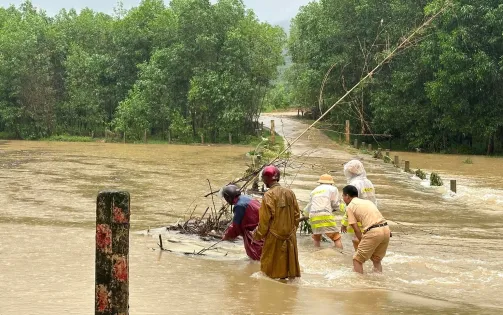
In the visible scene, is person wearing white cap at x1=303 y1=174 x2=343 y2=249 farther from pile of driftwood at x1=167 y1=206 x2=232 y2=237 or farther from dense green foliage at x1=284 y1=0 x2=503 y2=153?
dense green foliage at x1=284 y1=0 x2=503 y2=153

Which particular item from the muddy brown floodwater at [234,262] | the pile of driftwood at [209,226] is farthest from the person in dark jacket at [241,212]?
the pile of driftwood at [209,226]

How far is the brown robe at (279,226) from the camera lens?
325 inches

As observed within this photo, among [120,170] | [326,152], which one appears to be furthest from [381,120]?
[120,170]

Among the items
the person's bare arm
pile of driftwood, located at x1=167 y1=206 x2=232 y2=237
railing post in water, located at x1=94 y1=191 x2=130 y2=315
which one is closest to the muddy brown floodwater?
pile of driftwood, located at x1=167 y1=206 x2=232 y2=237

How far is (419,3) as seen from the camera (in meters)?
41.5

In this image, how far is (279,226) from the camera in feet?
27.2

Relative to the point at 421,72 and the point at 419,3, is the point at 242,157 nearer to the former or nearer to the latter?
the point at 421,72

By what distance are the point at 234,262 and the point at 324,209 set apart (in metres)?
1.64

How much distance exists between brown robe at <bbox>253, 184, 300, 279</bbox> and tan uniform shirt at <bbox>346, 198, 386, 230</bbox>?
3.14ft

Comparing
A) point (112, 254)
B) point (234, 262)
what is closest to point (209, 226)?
point (234, 262)

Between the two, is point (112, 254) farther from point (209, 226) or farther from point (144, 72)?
point (144, 72)

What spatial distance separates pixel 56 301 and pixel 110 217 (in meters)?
4.01

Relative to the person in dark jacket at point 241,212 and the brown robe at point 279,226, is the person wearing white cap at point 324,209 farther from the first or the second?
the brown robe at point 279,226

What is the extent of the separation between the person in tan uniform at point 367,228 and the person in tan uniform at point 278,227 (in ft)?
3.18
